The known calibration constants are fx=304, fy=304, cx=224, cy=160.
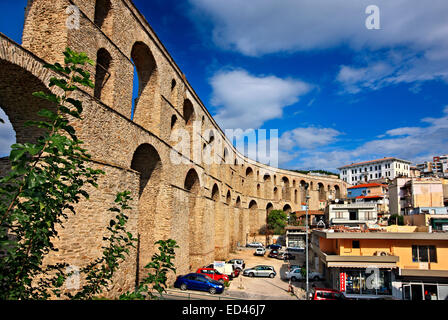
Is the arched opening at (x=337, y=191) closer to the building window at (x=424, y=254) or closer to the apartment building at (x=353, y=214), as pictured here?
the apartment building at (x=353, y=214)

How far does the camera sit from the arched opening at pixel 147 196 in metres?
19.0

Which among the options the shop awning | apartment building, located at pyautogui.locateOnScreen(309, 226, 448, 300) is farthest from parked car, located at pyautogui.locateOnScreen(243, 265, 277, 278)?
the shop awning

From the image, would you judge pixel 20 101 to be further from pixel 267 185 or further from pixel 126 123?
pixel 267 185

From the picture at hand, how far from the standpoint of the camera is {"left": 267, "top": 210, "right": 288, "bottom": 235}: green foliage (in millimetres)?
55556

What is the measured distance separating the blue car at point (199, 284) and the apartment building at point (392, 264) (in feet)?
22.2

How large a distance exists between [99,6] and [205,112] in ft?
57.3

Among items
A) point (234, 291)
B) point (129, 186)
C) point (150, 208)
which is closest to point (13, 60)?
point (129, 186)

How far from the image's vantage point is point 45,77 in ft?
34.5

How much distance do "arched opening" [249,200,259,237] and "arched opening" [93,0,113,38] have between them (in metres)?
45.3

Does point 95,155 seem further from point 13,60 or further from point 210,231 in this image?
point 210,231

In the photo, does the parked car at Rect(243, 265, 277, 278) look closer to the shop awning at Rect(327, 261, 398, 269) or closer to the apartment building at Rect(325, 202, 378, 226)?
the apartment building at Rect(325, 202, 378, 226)

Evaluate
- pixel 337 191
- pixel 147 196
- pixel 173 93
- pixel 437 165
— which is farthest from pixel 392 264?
pixel 437 165

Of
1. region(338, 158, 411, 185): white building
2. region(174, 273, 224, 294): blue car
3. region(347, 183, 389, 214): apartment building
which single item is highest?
region(338, 158, 411, 185): white building

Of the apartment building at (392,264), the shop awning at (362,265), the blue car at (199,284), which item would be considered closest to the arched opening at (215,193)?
the blue car at (199,284)
